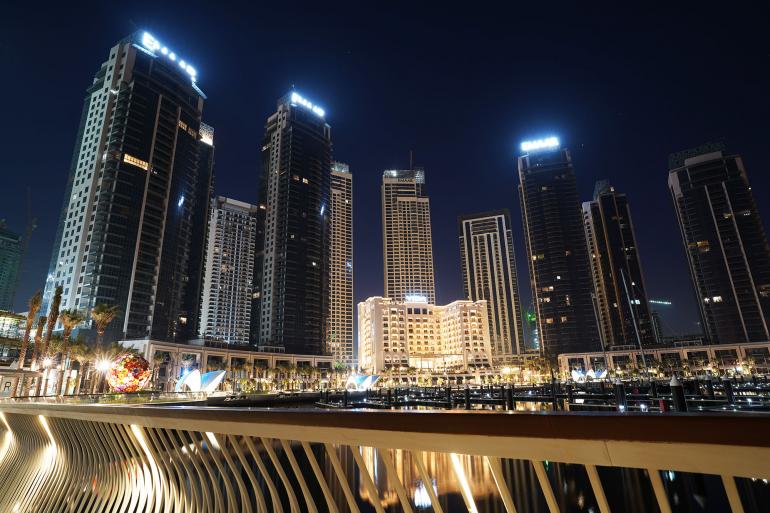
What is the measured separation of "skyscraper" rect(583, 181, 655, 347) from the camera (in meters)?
161

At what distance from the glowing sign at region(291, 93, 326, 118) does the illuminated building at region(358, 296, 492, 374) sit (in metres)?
72.6

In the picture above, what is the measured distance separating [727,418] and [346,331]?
7524 inches

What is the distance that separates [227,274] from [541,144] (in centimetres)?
13451

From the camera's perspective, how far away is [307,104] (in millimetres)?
155250

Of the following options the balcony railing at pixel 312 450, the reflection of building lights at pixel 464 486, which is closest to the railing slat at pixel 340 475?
the balcony railing at pixel 312 450

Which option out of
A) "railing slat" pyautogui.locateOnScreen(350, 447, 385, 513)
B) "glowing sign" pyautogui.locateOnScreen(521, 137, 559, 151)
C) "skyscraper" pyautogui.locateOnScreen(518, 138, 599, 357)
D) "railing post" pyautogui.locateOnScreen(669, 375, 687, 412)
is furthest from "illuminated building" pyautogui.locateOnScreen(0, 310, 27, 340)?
"glowing sign" pyautogui.locateOnScreen(521, 137, 559, 151)

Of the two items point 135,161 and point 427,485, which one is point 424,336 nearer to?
point 135,161

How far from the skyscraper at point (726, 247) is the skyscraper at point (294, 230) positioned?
120 m

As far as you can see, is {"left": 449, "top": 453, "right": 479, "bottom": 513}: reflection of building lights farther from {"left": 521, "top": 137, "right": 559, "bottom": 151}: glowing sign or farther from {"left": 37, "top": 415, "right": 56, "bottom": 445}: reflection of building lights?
{"left": 521, "top": 137, "right": 559, "bottom": 151}: glowing sign

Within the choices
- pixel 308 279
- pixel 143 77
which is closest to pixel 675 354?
pixel 308 279

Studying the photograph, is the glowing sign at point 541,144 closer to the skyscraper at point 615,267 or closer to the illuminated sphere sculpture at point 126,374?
the skyscraper at point 615,267

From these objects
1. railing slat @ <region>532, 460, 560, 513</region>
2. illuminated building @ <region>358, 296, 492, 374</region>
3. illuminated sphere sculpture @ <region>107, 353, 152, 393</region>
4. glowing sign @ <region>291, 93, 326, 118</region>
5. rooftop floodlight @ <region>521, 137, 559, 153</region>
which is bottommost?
railing slat @ <region>532, 460, 560, 513</region>

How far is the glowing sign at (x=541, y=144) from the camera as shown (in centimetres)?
15575

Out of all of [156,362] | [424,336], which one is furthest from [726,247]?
[156,362]
